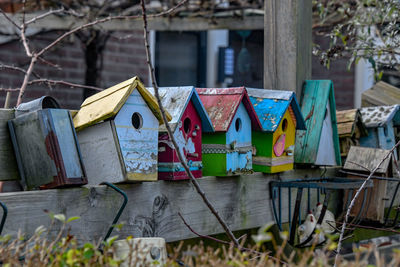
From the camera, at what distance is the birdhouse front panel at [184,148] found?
2344 mm

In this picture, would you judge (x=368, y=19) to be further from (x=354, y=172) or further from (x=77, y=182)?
(x=77, y=182)

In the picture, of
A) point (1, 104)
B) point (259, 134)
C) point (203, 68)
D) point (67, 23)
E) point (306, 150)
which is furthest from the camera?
point (203, 68)

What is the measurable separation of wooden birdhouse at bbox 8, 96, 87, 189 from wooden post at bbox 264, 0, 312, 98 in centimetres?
139

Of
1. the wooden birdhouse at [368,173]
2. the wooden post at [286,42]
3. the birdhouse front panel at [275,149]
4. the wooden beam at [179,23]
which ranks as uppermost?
the wooden beam at [179,23]

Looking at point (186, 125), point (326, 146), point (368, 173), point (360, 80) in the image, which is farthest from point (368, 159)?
point (360, 80)

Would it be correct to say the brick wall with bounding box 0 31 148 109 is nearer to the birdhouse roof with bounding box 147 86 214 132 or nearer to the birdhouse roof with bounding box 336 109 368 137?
the birdhouse roof with bounding box 336 109 368 137

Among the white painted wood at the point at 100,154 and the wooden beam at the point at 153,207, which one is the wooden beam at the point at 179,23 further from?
the white painted wood at the point at 100,154

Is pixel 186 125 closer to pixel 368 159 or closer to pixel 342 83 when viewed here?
pixel 368 159

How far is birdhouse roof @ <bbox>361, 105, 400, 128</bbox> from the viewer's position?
11.3ft

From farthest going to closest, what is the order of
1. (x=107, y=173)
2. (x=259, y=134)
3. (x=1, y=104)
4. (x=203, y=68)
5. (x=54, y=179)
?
(x=203, y=68)
(x=1, y=104)
(x=259, y=134)
(x=107, y=173)
(x=54, y=179)

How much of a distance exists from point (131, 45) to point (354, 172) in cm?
405

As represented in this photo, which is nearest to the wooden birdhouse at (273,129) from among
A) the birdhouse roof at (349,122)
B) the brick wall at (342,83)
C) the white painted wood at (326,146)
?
the white painted wood at (326,146)

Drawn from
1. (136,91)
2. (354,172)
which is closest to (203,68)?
(354,172)

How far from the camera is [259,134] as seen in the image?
9.25 feet
